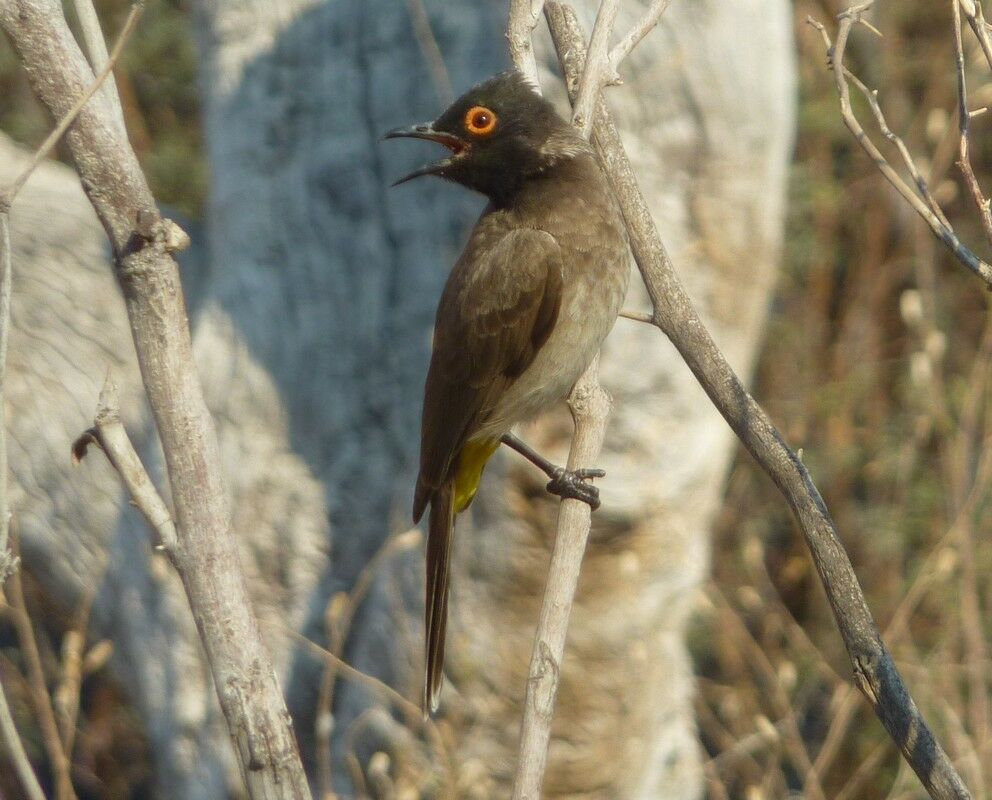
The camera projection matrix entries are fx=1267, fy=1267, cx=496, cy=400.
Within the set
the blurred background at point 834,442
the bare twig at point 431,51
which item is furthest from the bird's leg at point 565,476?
the blurred background at point 834,442

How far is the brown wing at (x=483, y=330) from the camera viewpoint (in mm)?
2869

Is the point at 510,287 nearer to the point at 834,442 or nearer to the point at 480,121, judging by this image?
the point at 480,121

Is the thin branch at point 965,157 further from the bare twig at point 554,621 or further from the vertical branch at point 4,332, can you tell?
the vertical branch at point 4,332

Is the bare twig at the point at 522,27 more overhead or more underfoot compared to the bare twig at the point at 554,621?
more overhead

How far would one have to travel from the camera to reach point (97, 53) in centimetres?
161

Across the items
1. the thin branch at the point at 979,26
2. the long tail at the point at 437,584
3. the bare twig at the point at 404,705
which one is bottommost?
the bare twig at the point at 404,705

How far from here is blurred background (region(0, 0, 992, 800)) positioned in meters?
5.12

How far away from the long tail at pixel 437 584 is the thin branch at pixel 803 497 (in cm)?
96

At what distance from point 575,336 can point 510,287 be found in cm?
19

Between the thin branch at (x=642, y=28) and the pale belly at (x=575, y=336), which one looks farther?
the pale belly at (x=575, y=336)

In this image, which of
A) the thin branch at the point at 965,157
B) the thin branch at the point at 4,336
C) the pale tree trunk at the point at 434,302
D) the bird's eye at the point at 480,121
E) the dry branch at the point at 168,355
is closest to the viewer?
the thin branch at the point at 4,336

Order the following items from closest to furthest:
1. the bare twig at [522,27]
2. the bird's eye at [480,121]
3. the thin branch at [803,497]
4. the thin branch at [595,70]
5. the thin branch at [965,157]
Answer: the thin branch at [803,497]
the thin branch at [965,157]
the thin branch at [595,70]
the bare twig at [522,27]
the bird's eye at [480,121]

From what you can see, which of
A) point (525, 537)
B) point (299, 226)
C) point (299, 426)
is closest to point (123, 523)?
point (299, 426)

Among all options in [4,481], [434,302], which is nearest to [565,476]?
[4,481]
